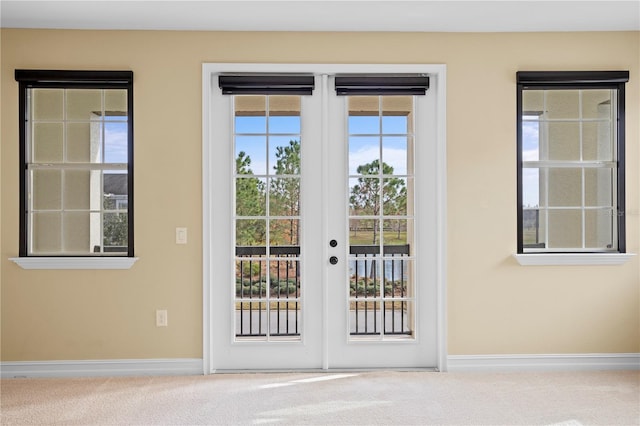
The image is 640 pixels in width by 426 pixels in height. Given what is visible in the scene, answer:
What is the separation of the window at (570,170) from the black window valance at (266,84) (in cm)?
164

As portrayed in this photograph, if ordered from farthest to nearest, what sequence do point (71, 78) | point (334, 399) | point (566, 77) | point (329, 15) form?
point (566, 77) < point (71, 78) < point (329, 15) < point (334, 399)

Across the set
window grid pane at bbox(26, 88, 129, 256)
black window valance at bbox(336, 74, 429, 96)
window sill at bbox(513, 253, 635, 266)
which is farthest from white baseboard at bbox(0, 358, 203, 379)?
window sill at bbox(513, 253, 635, 266)

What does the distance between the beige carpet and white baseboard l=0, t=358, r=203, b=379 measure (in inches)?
2.9

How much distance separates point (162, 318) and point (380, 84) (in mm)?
2314

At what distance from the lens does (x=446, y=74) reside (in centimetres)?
401

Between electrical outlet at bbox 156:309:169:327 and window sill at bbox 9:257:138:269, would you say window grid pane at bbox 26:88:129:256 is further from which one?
electrical outlet at bbox 156:309:169:327

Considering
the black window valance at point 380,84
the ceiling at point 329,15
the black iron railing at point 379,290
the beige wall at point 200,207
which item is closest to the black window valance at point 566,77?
the beige wall at point 200,207

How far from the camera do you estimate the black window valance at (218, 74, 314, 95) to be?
3943 mm

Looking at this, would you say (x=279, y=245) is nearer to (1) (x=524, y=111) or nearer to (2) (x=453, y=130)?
(2) (x=453, y=130)

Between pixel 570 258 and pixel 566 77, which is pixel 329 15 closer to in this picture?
pixel 566 77

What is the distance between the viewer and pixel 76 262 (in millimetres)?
3891

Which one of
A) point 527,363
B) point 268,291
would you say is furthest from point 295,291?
point 527,363

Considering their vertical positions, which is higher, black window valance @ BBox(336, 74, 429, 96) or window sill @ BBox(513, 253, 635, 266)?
black window valance @ BBox(336, 74, 429, 96)

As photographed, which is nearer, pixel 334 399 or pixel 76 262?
pixel 334 399
